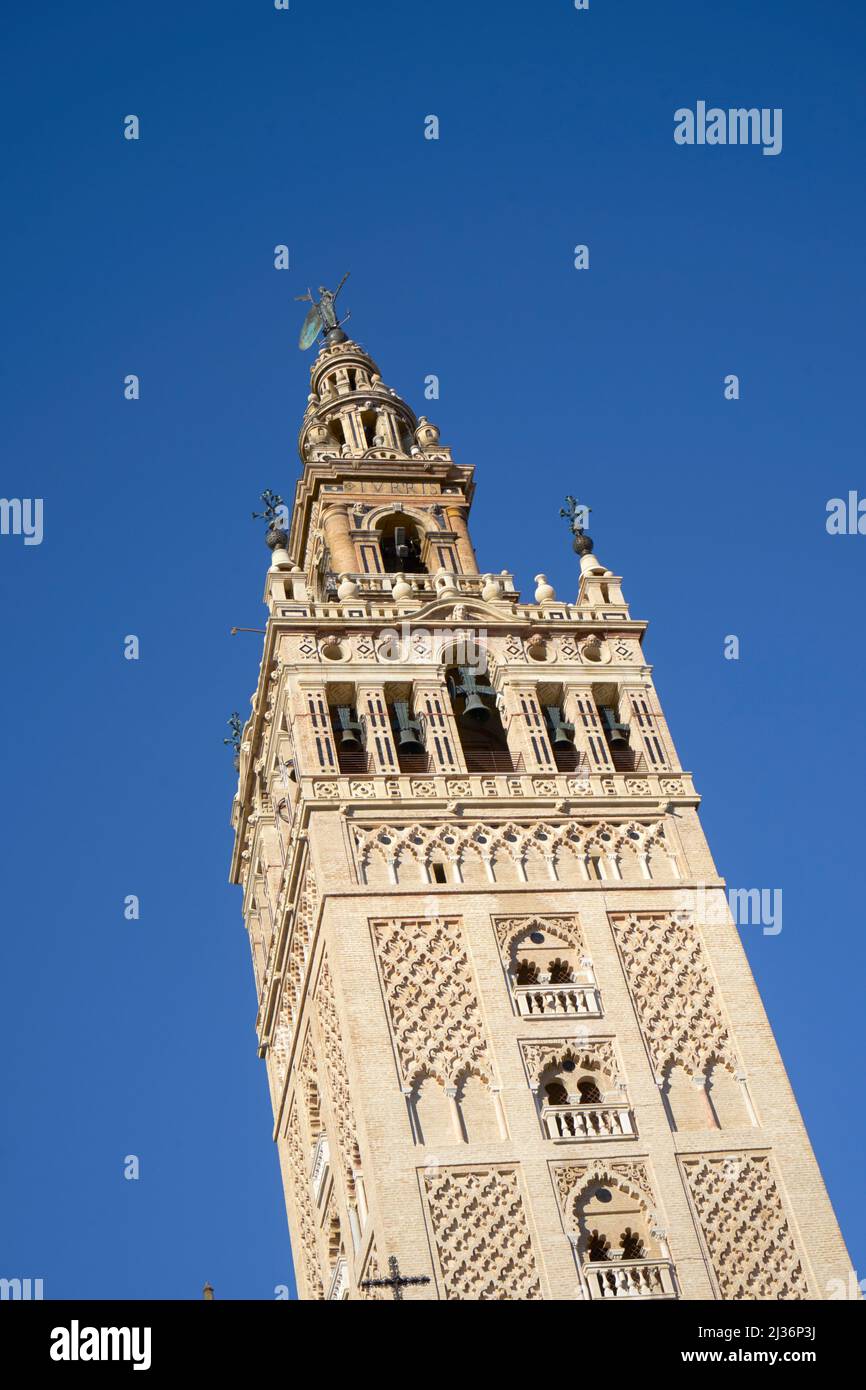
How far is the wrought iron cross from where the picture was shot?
1234 inches

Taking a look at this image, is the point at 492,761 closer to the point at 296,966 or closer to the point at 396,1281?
the point at 296,966

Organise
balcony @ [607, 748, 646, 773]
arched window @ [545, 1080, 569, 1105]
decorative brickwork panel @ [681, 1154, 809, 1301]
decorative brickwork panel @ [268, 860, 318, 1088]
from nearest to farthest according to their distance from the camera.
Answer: decorative brickwork panel @ [681, 1154, 809, 1301]
arched window @ [545, 1080, 569, 1105]
decorative brickwork panel @ [268, 860, 318, 1088]
balcony @ [607, 748, 646, 773]

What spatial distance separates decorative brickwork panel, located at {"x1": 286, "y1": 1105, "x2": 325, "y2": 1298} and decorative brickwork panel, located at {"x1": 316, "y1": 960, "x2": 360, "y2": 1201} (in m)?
3.31

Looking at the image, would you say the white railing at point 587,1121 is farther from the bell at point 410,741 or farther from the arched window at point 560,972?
the bell at point 410,741

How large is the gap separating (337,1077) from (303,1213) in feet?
16.4

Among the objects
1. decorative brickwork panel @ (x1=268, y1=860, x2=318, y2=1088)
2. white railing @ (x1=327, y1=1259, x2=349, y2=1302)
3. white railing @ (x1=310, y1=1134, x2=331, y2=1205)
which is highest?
decorative brickwork panel @ (x1=268, y1=860, x2=318, y2=1088)

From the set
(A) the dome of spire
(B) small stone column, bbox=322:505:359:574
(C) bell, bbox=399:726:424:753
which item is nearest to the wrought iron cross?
(C) bell, bbox=399:726:424:753

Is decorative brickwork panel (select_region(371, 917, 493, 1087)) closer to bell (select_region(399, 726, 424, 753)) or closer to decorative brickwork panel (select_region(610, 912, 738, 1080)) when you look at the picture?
decorative brickwork panel (select_region(610, 912, 738, 1080))

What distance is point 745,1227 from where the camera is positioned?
109 feet

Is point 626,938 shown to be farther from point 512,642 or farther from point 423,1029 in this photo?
point 512,642

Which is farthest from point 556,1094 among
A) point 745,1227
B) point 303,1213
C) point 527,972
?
point 303,1213

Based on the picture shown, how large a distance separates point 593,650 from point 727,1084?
1011 centimetres

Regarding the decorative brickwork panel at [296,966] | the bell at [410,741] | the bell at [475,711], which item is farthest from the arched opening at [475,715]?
the decorative brickwork panel at [296,966]
